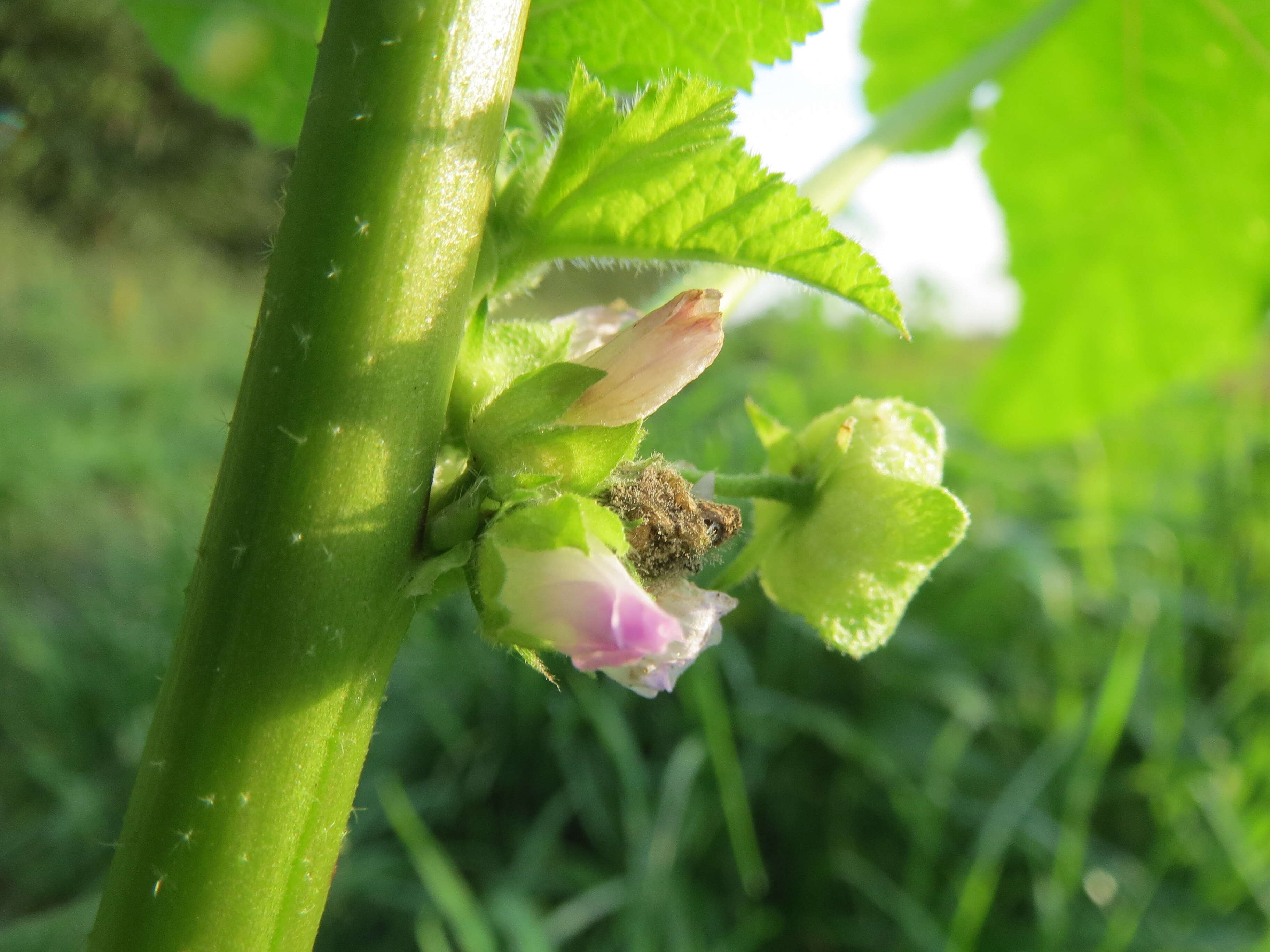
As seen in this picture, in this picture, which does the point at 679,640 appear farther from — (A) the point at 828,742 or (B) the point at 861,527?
(A) the point at 828,742

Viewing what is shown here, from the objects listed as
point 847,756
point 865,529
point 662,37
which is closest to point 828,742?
point 847,756

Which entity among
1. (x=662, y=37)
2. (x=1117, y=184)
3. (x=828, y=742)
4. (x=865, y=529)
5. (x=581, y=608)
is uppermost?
(x=662, y=37)

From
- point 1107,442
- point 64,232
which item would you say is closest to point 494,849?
point 1107,442

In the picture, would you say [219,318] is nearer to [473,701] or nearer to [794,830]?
[473,701]

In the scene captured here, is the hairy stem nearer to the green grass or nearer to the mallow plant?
the mallow plant

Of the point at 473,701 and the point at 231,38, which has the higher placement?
the point at 231,38

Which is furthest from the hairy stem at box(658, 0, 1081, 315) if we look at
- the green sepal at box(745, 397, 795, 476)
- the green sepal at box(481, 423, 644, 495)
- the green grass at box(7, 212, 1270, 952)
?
the green grass at box(7, 212, 1270, 952)

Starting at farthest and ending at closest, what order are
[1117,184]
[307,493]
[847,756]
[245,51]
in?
[847,756]
[1117,184]
[245,51]
[307,493]
